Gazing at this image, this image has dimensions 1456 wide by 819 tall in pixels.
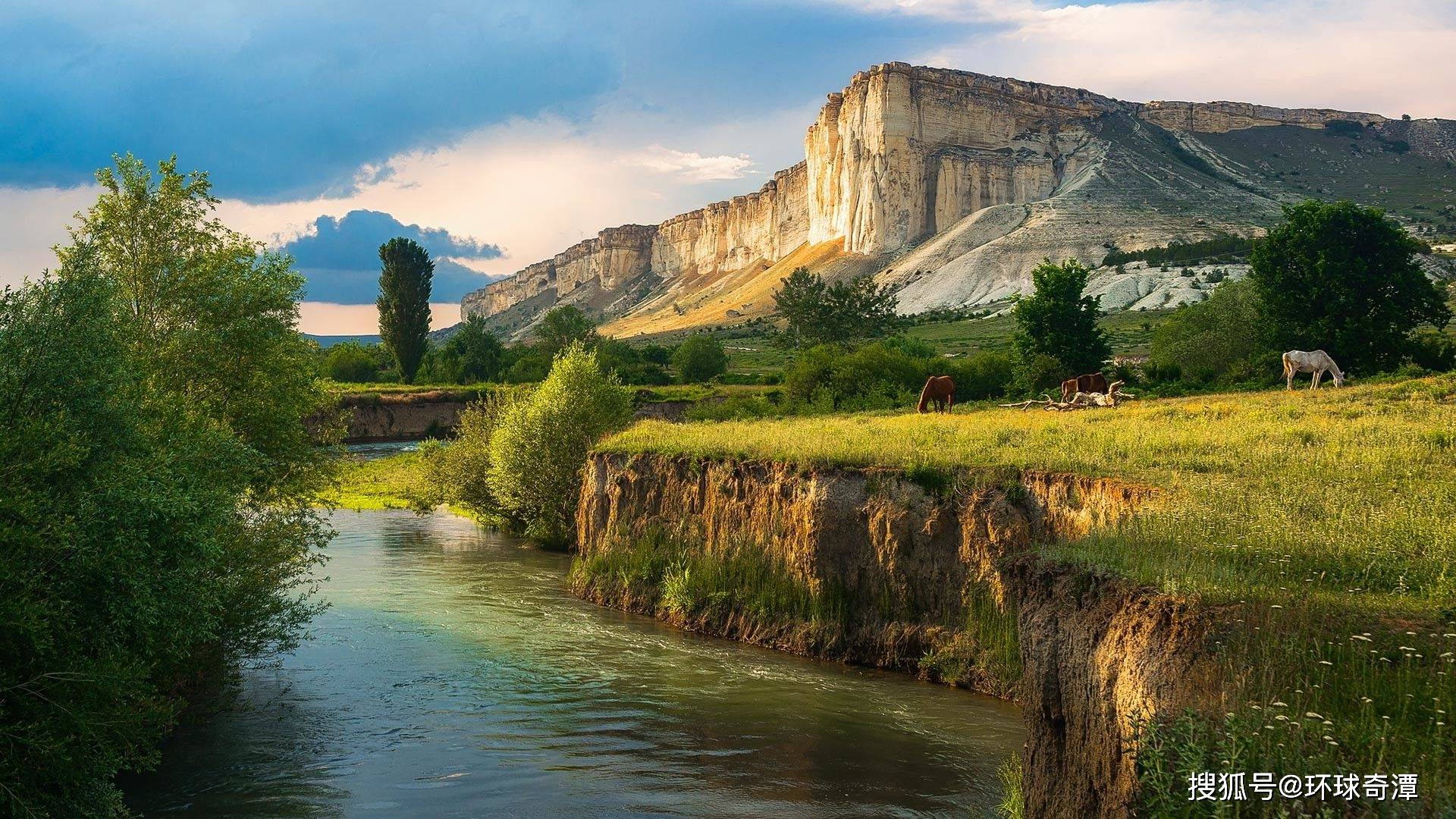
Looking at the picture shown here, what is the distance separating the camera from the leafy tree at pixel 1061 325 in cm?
5241

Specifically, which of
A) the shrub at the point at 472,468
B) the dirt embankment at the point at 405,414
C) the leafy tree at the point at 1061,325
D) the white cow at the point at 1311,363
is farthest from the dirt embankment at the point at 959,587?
the dirt embankment at the point at 405,414

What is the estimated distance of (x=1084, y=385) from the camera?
36844mm

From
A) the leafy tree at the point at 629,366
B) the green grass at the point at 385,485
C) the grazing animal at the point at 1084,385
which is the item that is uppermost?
the leafy tree at the point at 629,366

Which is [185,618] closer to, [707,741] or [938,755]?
[707,741]

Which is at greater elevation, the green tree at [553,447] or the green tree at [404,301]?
the green tree at [404,301]

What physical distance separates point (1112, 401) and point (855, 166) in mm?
154084

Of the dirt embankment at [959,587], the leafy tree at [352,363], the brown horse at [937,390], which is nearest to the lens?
the dirt embankment at [959,587]

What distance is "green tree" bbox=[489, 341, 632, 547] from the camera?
35375mm

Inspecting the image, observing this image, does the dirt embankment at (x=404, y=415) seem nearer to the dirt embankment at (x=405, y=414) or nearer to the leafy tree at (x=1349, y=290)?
the dirt embankment at (x=405, y=414)

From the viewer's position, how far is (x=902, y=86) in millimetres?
175750

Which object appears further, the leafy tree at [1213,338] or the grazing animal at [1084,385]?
the leafy tree at [1213,338]

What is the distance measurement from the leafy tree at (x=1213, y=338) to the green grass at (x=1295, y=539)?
2147 cm

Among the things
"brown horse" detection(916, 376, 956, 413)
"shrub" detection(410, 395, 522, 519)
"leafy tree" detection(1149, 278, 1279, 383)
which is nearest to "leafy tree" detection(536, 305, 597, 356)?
"shrub" detection(410, 395, 522, 519)

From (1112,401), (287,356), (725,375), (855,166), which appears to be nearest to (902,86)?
(855,166)
